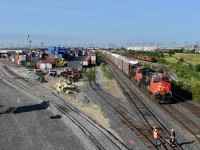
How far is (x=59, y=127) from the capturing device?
2438 centimetres

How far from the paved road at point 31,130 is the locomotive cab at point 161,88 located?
9967mm

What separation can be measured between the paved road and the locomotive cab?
997 centimetres

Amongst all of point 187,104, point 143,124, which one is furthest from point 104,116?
point 187,104

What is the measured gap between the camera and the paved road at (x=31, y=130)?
20.0 m

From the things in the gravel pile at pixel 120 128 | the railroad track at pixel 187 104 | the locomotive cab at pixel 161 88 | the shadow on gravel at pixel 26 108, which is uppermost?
→ the locomotive cab at pixel 161 88

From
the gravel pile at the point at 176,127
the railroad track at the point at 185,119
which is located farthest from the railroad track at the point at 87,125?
the railroad track at the point at 185,119

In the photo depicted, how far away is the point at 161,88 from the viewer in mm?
31391

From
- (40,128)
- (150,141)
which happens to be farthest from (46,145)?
(150,141)

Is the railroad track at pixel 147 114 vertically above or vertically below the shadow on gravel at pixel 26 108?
above

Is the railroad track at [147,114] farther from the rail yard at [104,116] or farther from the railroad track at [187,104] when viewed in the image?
the railroad track at [187,104]

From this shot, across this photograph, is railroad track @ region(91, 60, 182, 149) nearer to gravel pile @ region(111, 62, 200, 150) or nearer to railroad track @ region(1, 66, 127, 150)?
gravel pile @ region(111, 62, 200, 150)

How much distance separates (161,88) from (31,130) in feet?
43.4

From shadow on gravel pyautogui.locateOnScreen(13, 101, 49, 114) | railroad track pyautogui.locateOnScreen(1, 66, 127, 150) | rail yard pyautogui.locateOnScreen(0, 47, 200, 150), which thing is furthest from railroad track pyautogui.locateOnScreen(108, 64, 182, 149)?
shadow on gravel pyautogui.locateOnScreen(13, 101, 49, 114)

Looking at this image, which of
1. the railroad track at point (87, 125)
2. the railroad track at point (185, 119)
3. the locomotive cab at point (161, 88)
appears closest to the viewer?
the railroad track at point (87, 125)
